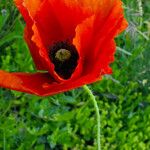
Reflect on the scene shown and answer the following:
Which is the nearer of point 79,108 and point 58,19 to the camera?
point 58,19

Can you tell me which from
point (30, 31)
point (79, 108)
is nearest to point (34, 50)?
point (30, 31)

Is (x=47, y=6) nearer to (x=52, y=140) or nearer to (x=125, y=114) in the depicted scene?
(x=52, y=140)

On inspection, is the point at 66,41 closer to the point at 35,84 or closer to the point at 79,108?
the point at 35,84

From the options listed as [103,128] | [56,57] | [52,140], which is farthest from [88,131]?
[56,57]

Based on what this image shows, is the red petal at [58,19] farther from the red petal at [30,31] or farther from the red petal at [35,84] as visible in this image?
the red petal at [35,84]

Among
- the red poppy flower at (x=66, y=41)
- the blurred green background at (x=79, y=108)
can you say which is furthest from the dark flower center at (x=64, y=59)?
the blurred green background at (x=79, y=108)

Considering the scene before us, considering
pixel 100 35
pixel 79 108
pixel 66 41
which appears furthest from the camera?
pixel 79 108
